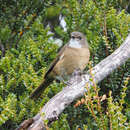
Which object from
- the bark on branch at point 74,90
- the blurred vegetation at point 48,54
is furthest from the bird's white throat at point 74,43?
the bark on branch at point 74,90

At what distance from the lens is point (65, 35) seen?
187 inches

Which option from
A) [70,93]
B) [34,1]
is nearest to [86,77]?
[70,93]

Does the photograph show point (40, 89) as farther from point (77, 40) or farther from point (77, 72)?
point (77, 40)

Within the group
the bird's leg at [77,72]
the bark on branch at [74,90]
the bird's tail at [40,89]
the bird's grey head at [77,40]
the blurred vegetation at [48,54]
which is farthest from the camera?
the bird's grey head at [77,40]

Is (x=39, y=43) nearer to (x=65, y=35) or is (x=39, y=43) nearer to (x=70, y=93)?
(x=65, y=35)

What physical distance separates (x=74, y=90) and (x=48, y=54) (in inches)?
48.6

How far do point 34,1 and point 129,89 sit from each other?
205 centimetres

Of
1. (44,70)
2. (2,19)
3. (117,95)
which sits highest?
(2,19)

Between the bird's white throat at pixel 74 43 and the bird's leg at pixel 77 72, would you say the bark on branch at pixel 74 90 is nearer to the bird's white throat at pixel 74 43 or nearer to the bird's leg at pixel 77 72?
the bird's leg at pixel 77 72

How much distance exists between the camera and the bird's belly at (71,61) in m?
4.13

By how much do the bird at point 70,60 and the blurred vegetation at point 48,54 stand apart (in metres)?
0.09

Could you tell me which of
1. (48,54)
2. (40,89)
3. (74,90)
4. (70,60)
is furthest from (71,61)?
(74,90)

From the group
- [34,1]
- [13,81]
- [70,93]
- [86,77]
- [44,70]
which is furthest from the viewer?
[34,1]

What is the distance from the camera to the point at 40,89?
3.83 meters
